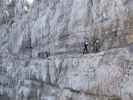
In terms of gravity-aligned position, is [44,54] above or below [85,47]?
below

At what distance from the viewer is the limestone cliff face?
1245cm

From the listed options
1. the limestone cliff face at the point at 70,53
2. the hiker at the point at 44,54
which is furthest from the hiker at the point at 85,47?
the hiker at the point at 44,54

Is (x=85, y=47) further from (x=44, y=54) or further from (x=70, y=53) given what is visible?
(x=44, y=54)

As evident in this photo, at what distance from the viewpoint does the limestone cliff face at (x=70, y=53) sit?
1245 cm

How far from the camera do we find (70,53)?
16.5 m

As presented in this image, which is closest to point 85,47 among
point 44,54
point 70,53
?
point 70,53

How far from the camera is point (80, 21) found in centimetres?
1620

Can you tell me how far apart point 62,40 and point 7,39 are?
1112cm

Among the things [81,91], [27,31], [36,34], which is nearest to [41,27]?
[36,34]

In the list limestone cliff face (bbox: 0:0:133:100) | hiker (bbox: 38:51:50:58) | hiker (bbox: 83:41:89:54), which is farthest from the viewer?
hiker (bbox: 38:51:50:58)

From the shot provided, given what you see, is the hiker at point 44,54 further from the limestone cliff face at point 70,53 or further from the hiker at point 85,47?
the hiker at point 85,47

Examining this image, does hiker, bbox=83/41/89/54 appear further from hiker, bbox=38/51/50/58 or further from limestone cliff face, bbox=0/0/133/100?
hiker, bbox=38/51/50/58

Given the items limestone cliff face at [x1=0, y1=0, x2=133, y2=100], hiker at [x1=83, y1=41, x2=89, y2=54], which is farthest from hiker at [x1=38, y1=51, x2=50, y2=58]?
hiker at [x1=83, y1=41, x2=89, y2=54]

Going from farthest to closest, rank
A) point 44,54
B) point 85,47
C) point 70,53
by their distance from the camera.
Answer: point 44,54 → point 70,53 → point 85,47
